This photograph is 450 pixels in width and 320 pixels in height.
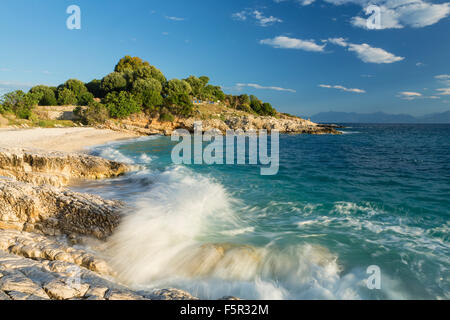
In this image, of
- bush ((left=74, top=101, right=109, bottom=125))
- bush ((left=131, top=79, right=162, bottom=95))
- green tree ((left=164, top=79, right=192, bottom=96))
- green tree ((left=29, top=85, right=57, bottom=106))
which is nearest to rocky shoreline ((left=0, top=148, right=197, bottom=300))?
bush ((left=74, top=101, right=109, bottom=125))

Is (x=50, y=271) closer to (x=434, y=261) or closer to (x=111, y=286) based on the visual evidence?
(x=111, y=286)

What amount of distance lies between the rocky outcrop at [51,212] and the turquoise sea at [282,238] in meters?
0.65

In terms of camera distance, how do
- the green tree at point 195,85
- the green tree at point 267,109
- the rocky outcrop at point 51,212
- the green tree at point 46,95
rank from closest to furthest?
the rocky outcrop at point 51,212, the green tree at point 46,95, the green tree at point 195,85, the green tree at point 267,109

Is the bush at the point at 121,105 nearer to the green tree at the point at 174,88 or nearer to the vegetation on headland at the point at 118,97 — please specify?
the vegetation on headland at the point at 118,97

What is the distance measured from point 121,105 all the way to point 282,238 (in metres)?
52.0

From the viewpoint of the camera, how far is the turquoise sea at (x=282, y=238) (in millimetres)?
4789

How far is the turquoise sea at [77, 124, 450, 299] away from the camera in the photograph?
4.79 meters

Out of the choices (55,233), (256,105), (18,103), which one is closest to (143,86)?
(18,103)

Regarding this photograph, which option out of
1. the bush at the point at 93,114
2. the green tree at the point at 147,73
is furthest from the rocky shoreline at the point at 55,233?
the green tree at the point at 147,73

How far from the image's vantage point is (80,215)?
5793mm
